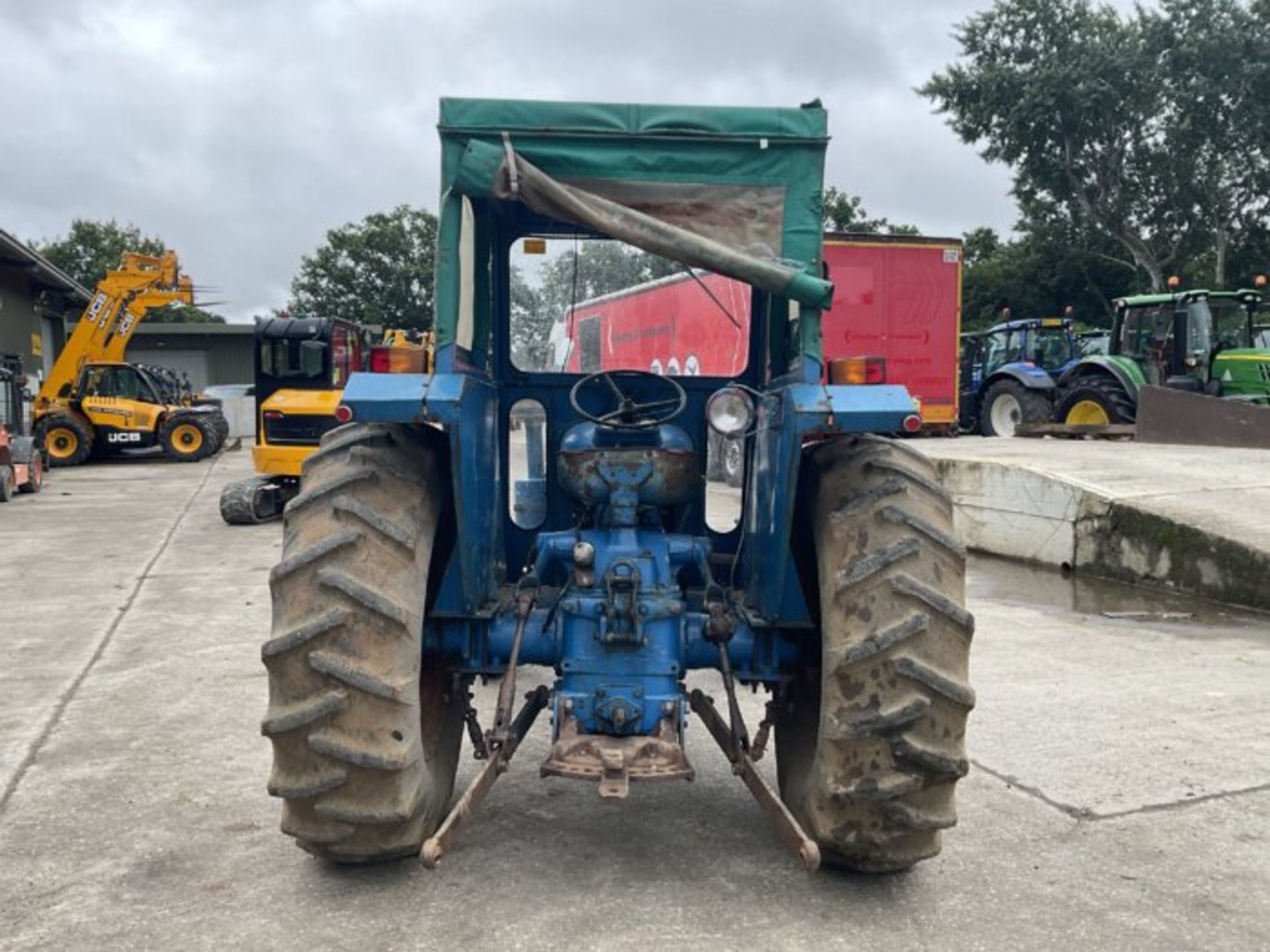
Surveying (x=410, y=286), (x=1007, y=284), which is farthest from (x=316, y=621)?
(x=410, y=286)

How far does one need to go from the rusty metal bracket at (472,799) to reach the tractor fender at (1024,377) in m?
16.8

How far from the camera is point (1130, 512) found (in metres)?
9.65

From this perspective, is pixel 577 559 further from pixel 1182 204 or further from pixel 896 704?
pixel 1182 204

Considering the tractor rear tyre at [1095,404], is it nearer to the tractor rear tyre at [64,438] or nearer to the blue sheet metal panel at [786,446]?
the blue sheet metal panel at [786,446]

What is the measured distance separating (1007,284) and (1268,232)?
7.59 m

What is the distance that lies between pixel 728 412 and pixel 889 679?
0.98 metres

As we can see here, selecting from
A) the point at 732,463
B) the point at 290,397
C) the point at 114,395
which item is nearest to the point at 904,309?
the point at 290,397

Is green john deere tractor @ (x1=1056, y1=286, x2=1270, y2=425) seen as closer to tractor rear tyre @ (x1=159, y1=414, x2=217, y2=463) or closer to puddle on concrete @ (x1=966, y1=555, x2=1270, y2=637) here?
puddle on concrete @ (x1=966, y1=555, x2=1270, y2=637)

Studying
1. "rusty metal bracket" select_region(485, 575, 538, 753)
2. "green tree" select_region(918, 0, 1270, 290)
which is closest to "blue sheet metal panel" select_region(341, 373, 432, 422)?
"rusty metal bracket" select_region(485, 575, 538, 753)

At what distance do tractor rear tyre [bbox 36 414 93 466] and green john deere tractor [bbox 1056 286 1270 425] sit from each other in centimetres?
1873

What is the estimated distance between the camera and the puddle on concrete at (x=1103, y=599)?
26.8 feet

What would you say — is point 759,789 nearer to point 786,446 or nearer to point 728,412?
point 786,446

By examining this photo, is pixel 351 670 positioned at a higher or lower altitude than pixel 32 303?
lower

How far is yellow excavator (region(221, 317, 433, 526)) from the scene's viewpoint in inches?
533
